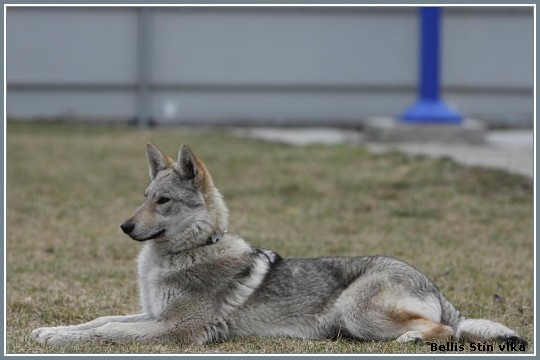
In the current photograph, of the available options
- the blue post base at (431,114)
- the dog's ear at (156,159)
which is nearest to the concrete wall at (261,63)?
the blue post base at (431,114)

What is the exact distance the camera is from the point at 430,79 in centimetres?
1683

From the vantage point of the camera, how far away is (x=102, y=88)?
20.5 m

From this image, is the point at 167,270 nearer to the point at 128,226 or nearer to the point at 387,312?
the point at 128,226

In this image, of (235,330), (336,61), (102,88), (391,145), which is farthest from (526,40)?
(235,330)

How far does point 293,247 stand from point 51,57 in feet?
40.4

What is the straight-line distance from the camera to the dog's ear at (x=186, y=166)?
5.93m

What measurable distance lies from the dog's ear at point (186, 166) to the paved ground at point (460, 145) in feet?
25.3

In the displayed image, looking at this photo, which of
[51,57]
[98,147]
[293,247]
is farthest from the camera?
[51,57]

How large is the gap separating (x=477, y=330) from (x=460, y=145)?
35.9 ft

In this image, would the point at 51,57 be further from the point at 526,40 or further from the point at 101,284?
the point at 101,284

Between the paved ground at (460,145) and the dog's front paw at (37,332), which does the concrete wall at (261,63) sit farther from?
the dog's front paw at (37,332)

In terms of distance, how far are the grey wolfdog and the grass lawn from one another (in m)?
0.12

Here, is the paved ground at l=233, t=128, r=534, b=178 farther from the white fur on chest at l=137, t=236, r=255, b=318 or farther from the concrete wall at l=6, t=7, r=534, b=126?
the white fur on chest at l=137, t=236, r=255, b=318

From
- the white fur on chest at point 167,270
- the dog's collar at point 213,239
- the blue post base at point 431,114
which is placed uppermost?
the blue post base at point 431,114
